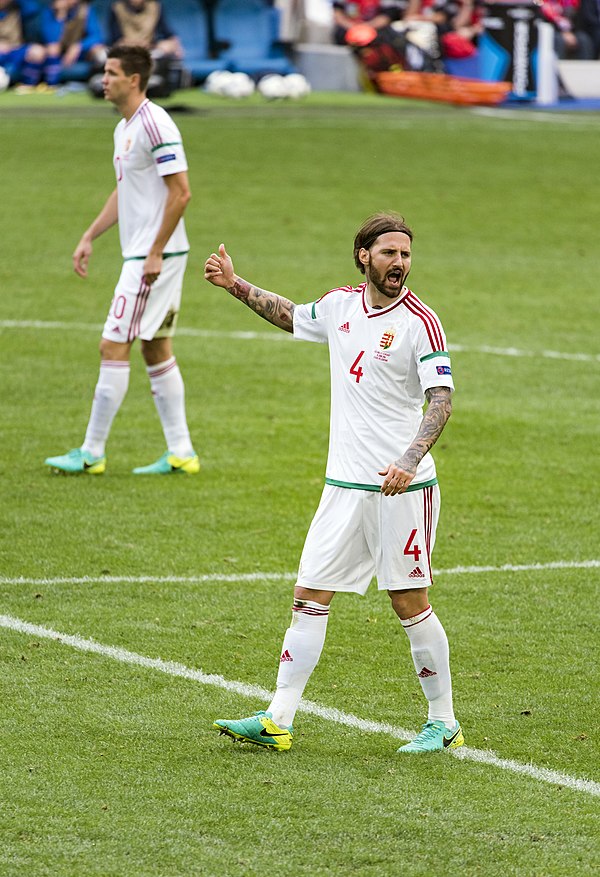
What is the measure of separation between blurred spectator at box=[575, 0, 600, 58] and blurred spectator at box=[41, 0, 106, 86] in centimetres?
958

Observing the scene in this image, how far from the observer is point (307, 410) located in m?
12.1

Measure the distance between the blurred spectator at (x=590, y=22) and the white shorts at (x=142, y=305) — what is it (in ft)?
77.9

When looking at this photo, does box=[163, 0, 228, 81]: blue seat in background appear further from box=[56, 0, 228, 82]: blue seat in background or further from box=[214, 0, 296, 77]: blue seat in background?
box=[214, 0, 296, 77]: blue seat in background

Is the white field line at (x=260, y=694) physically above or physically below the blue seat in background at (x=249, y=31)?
above

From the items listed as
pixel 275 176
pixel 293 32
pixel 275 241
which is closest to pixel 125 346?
pixel 275 241

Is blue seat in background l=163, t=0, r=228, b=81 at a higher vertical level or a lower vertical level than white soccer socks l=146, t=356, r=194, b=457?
lower

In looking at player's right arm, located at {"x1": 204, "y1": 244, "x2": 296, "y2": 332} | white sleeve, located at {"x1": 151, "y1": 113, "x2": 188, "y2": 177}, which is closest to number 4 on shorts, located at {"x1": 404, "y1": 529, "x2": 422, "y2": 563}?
player's right arm, located at {"x1": 204, "y1": 244, "x2": 296, "y2": 332}

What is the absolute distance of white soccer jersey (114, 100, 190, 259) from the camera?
9953 millimetres

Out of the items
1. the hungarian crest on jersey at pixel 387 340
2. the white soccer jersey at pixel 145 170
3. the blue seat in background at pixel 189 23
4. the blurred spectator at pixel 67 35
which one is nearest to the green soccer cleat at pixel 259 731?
the hungarian crest on jersey at pixel 387 340

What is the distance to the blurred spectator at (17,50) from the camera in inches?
1245

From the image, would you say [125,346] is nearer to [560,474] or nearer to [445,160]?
[560,474]

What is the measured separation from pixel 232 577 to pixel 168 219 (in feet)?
9.02

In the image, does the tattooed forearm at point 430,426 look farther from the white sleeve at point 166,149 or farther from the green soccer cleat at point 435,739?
the white sleeve at point 166,149

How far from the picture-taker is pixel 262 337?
14.8 meters
